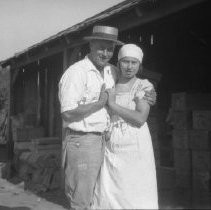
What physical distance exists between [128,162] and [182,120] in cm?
375

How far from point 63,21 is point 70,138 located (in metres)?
23.7

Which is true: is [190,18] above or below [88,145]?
above

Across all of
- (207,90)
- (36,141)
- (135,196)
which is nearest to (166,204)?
(207,90)

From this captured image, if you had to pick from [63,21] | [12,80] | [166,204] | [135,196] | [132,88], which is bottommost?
[166,204]

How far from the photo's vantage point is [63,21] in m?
27.0

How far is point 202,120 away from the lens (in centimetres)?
730

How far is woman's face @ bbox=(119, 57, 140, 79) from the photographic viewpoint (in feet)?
13.6

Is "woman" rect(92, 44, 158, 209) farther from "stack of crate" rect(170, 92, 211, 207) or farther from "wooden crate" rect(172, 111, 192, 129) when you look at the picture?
"wooden crate" rect(172, 111, 192, 129)

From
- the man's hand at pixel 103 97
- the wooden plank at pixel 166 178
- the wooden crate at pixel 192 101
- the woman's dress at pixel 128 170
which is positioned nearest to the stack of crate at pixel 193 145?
the wooden crate at pixel 192 101

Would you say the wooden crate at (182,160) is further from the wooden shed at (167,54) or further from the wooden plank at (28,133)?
the wooden plank at (28,133)

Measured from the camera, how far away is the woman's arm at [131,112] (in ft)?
12.9

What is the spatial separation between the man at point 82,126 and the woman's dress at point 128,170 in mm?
99

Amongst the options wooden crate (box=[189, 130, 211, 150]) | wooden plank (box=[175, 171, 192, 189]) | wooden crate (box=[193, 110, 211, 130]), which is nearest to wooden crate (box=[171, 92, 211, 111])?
wooden crate (box=[193, 110, 211, 130])

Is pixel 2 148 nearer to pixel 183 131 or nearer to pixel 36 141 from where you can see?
pixel 36 141
